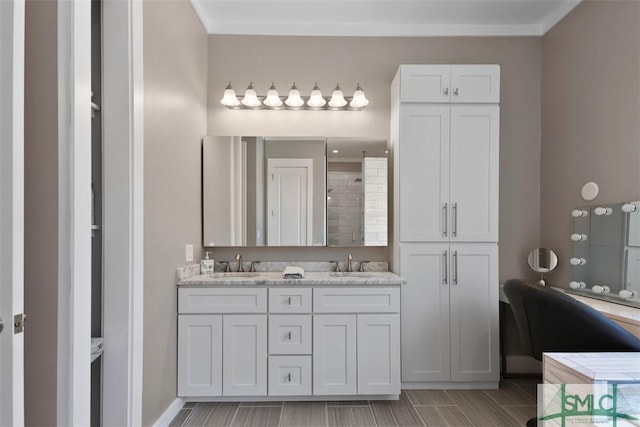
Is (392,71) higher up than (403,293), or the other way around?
(392,71)

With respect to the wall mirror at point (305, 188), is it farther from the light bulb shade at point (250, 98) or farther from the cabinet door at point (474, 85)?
the cabinet door at point (474, 85)

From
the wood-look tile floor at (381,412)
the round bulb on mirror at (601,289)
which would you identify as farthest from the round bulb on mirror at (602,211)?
the wood-look tile floor at (381,412)

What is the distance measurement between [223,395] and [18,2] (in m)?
2.31

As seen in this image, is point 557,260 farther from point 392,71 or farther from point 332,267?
point 392,71

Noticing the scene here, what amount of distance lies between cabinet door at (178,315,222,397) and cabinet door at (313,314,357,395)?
0.63m

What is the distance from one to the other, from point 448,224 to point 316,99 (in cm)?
140

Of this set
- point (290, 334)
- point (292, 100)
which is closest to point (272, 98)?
point (292, 100)

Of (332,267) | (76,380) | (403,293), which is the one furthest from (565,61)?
(76,380)

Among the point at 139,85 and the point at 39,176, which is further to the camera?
the point at 139,85

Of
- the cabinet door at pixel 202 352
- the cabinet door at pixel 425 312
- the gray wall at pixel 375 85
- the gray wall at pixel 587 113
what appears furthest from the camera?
the gray wall at pixel 375 85

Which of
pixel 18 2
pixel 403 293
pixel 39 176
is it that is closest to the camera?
pixel 18 2

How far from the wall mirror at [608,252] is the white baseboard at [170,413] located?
2708 mm

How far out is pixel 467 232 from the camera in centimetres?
289

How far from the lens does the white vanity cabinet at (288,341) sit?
259 centimetres
